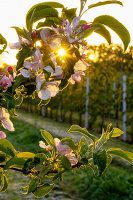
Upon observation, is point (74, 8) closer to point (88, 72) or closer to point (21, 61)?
point (21, 61)

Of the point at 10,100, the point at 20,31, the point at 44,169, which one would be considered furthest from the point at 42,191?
the point at 20,31

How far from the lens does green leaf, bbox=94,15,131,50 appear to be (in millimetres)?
845

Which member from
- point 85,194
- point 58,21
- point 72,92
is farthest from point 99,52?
point 58,21

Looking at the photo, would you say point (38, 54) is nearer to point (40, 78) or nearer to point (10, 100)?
point (40, 78)

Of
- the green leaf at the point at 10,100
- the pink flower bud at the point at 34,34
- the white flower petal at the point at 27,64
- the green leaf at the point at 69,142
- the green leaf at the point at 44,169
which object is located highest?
the pink flower bud at the point at 34,34

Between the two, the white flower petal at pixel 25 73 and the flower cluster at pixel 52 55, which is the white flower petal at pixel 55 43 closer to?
the flower cluster at pixel 52 55

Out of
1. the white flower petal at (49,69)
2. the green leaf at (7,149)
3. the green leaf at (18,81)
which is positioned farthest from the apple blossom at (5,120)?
the white flower petal at (49,69)

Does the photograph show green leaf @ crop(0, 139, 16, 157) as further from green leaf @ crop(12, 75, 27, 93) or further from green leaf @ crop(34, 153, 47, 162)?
green leaf @ crop(12, 75, 27, 93)

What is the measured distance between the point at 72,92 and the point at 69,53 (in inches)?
465

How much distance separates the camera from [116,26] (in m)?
0.86

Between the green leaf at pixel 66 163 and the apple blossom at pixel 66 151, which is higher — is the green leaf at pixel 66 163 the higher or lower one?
the lower one

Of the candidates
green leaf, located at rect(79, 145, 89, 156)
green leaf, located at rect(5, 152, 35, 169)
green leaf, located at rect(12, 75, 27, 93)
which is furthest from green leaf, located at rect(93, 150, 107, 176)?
green leaf, located at rect(12, 75, 27, 93)

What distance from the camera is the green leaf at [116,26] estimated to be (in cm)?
85

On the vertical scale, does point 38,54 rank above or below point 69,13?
below
